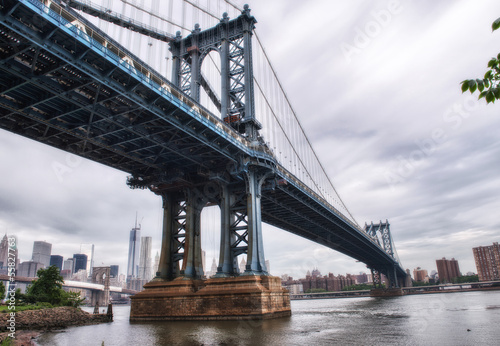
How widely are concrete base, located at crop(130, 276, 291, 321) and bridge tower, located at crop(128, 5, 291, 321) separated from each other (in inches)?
3.5

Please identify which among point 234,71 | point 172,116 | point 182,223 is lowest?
point 182,223

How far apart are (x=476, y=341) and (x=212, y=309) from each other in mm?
23674

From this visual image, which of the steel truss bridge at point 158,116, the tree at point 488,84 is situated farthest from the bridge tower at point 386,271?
the tree at point 488,84

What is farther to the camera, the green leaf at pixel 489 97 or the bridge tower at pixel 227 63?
the bridge tower at pixel 227 63

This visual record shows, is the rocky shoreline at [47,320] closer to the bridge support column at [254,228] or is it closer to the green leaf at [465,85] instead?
the bridge support column at [254,228]

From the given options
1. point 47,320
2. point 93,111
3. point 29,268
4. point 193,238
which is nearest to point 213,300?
point 193,238

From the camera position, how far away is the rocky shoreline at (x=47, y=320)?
27269 millimetres

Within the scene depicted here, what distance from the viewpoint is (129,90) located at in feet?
84.8

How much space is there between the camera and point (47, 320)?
34.2 meters

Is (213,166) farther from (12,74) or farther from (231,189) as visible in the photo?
(12,74)

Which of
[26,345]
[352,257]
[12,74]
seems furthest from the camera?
[352,257]

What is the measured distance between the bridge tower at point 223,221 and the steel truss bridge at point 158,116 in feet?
0.50

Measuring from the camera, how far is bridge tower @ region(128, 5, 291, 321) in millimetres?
35625

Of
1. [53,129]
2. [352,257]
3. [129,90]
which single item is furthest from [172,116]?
[352,257]
